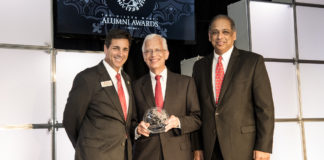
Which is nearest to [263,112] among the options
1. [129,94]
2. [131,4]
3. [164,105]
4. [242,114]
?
[242,114]

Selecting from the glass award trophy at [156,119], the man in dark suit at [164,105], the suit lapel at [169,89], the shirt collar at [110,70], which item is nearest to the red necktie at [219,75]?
the man in dark suit at [164,105]

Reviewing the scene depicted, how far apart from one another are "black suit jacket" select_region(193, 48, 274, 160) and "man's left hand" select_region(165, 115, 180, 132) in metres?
0.30

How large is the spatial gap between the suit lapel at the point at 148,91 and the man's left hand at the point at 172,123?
0.67 ft

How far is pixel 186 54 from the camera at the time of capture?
541 centimetres

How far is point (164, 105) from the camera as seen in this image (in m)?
2.91

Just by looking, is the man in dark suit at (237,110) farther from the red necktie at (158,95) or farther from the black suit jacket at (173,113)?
the red necktie at (158,95)

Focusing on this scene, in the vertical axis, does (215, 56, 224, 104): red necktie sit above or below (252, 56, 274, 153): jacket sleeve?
above

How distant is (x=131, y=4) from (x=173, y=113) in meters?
2.43

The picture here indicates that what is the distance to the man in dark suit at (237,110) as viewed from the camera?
115 inches

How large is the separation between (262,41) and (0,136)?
258cm

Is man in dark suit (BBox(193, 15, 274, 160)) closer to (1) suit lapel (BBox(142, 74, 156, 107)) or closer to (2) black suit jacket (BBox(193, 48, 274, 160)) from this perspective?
(2) black suit jacket (BBox(193, 48, 274, 160))

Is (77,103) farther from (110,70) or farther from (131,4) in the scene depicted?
(131,4)

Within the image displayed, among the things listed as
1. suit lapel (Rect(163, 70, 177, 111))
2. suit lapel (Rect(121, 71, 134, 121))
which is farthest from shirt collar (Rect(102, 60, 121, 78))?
suit lapel (Rect(163, 70, 177, 111))

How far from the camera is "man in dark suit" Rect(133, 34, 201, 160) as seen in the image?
113 inches
